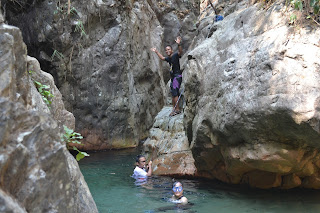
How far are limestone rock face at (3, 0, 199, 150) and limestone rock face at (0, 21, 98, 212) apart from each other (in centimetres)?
1098

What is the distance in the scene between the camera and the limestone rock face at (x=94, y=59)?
13281 millimetres

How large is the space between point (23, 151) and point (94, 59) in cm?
1200

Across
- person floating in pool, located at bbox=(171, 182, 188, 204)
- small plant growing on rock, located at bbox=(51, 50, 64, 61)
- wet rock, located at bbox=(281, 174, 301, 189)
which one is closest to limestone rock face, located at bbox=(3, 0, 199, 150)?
small plant growing on rock, located at bbox=(51, 50, 64, 61)

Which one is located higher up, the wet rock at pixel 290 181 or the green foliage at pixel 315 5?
the green foliage at pixel 315 5

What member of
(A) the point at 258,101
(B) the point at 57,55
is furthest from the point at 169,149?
(B) the point at 57,55

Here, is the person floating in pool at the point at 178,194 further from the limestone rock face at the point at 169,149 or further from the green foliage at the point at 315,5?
the green foliage at the point at 315,5

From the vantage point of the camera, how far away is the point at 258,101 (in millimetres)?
5711

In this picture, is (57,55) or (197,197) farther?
(57,55)

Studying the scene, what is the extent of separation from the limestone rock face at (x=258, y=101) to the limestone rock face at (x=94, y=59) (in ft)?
22.9

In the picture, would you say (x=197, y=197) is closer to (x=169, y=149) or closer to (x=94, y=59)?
(x=169, y=149)

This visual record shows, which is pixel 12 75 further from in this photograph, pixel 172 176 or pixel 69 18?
pixel 69 18

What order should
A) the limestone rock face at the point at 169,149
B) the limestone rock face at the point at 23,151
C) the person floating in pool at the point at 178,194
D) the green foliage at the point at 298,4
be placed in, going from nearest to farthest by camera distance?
the limestone rock face at the point at 23,151 → the green foliage at the point at 298,4 → the person floating in pool at the point at 178,194 → the limestone rock face at the point at 169,149

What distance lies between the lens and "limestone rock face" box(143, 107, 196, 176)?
8762 millimetres

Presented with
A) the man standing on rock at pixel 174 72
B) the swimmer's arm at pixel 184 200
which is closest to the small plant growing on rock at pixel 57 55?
the man standing on rock at pixel 174 72
